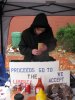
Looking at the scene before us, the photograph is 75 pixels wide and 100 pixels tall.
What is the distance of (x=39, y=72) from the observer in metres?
1.71

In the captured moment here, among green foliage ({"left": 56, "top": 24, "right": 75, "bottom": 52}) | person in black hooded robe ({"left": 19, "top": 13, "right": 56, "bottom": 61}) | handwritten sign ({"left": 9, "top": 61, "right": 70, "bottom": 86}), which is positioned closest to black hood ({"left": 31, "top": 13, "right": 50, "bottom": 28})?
person in black hooded robe ({"left": 19, "top": 13, "right": 56, "bottom": 61})

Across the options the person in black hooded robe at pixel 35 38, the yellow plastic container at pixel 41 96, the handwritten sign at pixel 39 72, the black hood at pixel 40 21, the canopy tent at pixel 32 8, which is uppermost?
the canopy tent at pixel 32 8

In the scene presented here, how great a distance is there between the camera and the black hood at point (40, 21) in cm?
294

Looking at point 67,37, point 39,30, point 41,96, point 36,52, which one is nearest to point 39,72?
point 41,96

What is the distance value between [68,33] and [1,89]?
1721 mm

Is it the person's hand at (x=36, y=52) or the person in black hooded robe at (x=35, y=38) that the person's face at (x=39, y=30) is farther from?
the person's hand at (x=36, y=52)

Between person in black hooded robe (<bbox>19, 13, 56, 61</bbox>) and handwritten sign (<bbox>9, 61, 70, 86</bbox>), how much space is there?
1258 millimetres

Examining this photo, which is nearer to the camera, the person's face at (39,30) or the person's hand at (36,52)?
the person's hand at (36,52)

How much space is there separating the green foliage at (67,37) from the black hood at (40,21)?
0.81ft

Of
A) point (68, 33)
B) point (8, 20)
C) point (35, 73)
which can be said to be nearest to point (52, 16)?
point (68, 33)

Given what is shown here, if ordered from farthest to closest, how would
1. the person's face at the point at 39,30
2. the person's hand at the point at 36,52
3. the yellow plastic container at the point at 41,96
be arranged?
the person's face at the point at 39,30 < the person's hand at the point at 36,52 < the yellow plastic container at the point at 41,96

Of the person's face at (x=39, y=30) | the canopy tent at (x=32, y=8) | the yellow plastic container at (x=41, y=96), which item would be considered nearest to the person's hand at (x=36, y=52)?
the person's face at (x=39, y=30)

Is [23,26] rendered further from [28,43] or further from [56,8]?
[56,8]

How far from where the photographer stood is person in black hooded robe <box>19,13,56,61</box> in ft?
9.88
